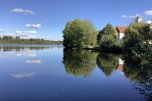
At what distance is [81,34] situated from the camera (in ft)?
281

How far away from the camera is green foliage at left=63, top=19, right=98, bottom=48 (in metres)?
84.8

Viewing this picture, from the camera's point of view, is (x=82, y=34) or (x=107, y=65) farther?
(x=82, y=34)

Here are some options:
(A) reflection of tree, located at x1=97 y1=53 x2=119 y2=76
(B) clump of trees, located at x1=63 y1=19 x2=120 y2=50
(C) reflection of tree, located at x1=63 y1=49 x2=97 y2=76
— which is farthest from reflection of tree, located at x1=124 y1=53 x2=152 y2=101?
(B) clump of trees, located at x1=63 y1=19 x2=120 y2=50

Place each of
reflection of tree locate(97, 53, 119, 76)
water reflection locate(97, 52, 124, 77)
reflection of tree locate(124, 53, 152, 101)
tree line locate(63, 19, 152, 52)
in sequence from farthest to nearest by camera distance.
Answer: tree line locate(63, 19, 152, 52) < water reflection locate(97, 52, 124, 77) < reflection of tree locate(97, 53, 119, 76) < reflection of tree locate(124, 53, 152, 101)

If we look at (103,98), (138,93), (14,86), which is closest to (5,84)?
(14,86)

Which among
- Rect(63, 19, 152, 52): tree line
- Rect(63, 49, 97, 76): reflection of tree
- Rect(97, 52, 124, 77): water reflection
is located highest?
Rect(63, 19, 152, 52): tree line

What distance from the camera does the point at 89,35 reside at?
276 ft

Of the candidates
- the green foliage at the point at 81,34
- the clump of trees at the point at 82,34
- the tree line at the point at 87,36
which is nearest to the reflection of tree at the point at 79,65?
the tree line at the point at 87,36

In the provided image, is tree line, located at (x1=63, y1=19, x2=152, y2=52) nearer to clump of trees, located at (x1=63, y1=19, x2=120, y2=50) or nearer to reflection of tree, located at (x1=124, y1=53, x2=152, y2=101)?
clump of trees, located at (x1=63, y1=19, x2=120, y2=50)

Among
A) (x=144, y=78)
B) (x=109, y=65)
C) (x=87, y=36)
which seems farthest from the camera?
(x=87, y=36)

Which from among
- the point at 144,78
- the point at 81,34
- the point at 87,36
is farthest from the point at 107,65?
the point at 81,34

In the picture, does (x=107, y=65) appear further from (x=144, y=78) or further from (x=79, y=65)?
(x=144, y=78)

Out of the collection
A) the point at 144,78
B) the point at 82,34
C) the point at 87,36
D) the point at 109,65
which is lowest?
the point at 109,65

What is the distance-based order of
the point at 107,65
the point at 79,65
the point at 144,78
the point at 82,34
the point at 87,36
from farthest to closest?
the point at 82,34 → the point at 87,36 → the point at 107,65 → the point at 79,65 → the point at 144,78
